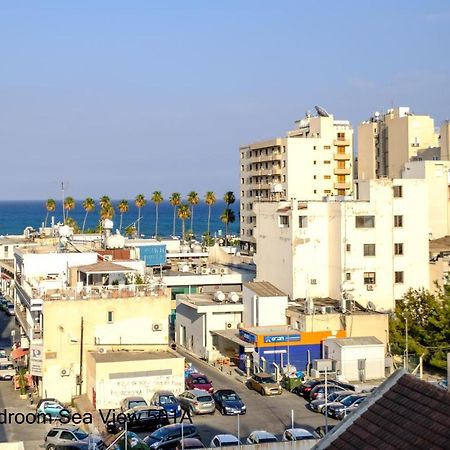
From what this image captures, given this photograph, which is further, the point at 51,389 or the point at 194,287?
the point at 194,287

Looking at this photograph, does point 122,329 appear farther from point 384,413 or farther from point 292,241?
point 384,413

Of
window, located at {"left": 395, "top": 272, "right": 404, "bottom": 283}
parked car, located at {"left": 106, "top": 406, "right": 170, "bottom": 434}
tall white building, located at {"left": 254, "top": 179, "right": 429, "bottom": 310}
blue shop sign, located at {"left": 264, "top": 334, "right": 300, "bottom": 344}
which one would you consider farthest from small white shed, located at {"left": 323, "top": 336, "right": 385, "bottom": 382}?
parked car, located at {"left": 106, "top": 406, "right": 170, "bottom": 434}

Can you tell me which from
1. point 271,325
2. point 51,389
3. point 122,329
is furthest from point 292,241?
point 51,389

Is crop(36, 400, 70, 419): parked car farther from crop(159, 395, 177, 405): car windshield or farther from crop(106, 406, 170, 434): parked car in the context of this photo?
crop(159, 395, 177, 405): car windshield

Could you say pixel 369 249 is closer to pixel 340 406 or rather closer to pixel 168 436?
pixel 340 406

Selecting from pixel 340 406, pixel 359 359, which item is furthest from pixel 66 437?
pixel 359 359

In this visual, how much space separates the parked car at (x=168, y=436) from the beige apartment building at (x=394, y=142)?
66.3 meters

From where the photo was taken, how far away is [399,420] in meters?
10.9

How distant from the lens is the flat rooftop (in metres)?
35.8

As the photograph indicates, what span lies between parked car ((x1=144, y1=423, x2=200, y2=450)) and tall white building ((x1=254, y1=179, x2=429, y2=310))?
23.4 metres

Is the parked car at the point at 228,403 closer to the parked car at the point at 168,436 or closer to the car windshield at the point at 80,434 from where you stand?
the parked car at the point at 168,436

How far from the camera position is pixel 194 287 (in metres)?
61.2

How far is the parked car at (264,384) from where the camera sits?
124 ft

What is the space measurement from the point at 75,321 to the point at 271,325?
13267 millimetres
